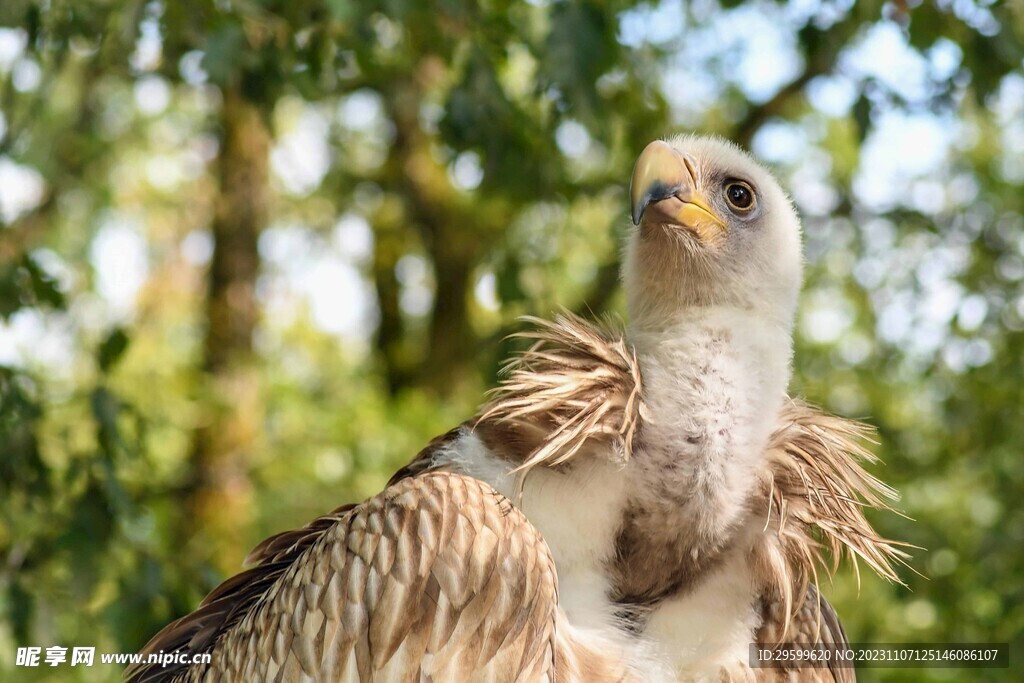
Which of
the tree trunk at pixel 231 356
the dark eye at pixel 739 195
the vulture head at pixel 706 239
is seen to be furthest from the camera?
the tree trunk at pixel 231 356

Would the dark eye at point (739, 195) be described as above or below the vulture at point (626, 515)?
above

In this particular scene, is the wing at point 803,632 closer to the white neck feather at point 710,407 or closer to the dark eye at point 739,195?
the white neck feather at point 710,407

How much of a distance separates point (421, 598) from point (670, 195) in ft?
4.15

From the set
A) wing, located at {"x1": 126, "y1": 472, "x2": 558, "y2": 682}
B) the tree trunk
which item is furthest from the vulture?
Answer: the tree trunk

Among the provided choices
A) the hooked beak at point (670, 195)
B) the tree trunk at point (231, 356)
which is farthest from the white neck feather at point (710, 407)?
the tree trunk at point (231, 356)

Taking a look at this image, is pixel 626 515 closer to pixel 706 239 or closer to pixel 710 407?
pixel 710 407

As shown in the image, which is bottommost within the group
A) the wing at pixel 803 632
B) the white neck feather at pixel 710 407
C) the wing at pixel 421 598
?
the wing at pixel 803 632

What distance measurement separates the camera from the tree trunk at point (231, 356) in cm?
881

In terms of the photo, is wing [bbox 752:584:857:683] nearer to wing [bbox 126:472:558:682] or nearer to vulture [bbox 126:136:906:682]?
vulture [bbox 126:136:906:682]

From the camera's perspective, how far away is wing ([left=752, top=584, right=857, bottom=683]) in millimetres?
2977

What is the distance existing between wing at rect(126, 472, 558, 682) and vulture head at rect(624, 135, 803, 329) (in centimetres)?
75

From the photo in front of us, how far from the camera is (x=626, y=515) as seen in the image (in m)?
2.71

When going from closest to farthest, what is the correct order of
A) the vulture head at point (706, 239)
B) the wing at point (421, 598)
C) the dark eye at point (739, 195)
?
1. the wing at point (421, 598)
2. the vulture head at point (706, 239)
3. the dark eye at point (739, 195)

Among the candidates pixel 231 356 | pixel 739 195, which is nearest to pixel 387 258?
pixel 231 356
